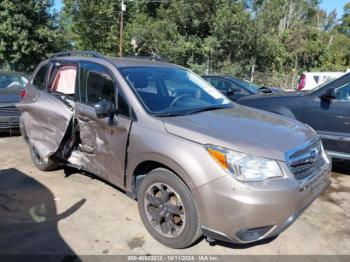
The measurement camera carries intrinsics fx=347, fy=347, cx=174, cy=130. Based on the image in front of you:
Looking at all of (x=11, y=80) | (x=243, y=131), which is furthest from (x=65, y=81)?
(x=11, y=80)

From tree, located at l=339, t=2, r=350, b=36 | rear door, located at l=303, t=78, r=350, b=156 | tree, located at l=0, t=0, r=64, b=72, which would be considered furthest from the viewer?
tree, located at l=339, t=2, r=350, b=36

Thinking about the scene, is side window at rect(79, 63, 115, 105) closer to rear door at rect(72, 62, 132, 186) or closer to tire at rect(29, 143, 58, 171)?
rear door at rect(72, 62, 132, 186)

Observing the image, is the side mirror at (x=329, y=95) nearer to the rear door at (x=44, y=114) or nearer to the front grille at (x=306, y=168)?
the front grille at (x=306, y=168)

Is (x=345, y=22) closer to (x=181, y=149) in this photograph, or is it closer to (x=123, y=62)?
(x=123, y=62)

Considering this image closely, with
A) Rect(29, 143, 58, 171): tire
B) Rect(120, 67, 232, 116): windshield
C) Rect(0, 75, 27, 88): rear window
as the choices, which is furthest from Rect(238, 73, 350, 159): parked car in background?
Rect(0, 75, 27, 88): rear window

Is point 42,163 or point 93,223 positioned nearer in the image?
point 93,223

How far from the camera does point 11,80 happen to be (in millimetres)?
8672

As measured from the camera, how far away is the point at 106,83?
409 centimetres

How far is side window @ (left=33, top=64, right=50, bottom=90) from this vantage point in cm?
530

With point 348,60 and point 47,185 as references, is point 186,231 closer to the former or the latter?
point 47,185

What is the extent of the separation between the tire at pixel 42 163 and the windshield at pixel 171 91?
79.1 inches

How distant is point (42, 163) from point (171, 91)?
2.48 m

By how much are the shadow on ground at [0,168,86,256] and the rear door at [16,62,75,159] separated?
0.55 metres

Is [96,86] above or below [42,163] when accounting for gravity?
above
